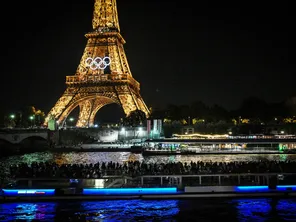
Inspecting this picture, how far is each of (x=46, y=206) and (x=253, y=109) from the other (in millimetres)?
79639

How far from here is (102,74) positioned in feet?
215

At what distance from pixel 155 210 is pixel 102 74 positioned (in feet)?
165

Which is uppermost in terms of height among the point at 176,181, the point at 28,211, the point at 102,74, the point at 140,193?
the point at 102,74

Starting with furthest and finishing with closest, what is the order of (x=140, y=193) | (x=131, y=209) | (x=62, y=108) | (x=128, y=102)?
(x=128, y=102), (x=62, y=108), (x=140, y=193), (x=131, y=209)

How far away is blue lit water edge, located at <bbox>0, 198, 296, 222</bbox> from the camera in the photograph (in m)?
16.0

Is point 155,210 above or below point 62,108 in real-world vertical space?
below

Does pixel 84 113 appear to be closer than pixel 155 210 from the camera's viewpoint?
No

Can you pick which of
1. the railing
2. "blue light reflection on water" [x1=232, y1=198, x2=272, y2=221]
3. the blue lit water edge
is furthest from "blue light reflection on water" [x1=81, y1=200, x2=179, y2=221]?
"blue light reflection on water" [x1=232, y1=198, x2=272, y2=221]

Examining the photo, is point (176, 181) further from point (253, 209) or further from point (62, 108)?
point (62, 108)

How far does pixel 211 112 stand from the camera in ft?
301

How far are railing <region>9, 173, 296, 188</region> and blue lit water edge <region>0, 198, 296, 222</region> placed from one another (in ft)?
3.12

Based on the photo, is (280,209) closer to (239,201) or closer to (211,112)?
(239,201)

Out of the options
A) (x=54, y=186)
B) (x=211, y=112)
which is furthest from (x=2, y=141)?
(x=211, y=112)

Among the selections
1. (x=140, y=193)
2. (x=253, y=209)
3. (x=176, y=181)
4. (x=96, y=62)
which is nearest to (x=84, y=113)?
(x=96, y=62)
